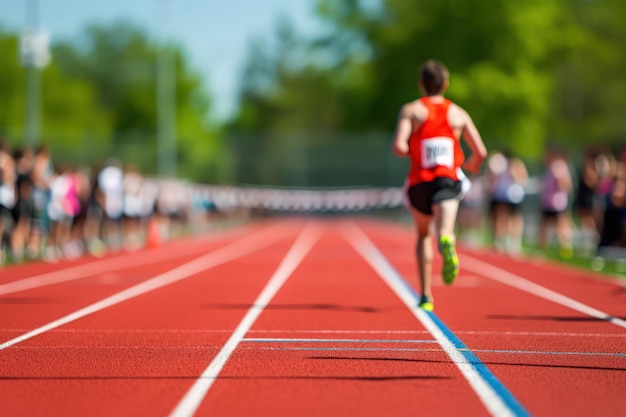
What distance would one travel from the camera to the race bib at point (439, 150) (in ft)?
31.5

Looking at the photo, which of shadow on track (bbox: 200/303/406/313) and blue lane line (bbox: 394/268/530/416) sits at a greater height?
blue lane line (bbox: 394/268/530/416)

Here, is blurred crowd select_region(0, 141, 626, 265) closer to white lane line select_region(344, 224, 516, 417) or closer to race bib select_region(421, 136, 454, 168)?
white lane line select_region(344, 224, 516, 417)

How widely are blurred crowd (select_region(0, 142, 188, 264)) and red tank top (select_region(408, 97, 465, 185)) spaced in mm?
9214

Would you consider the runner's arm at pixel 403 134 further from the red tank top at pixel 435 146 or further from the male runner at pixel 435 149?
the red tank top at pixel 435 146

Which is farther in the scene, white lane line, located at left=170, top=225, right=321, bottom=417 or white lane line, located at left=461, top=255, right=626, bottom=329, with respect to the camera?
white lane line, located at left=461, top=255, right=626, bottom=329

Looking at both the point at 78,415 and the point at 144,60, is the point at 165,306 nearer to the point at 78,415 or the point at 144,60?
the point at 78,415

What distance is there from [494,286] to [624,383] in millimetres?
6964

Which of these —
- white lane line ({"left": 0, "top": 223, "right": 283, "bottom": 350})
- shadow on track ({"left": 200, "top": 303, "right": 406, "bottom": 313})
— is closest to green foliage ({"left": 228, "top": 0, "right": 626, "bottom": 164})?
white lane line ({"left": 0, "top": 223, "right": 283, "bottom": 350})

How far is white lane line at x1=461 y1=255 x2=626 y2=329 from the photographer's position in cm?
975

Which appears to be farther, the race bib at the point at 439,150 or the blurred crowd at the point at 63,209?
the blurred crowd at the point at 63,209

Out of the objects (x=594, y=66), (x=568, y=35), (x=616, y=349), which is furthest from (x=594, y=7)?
(x=616, y=349)

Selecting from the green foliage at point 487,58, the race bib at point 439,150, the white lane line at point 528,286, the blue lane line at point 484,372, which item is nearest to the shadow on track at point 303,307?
the blue lane line at point 484,372

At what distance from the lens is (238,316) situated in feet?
31.4

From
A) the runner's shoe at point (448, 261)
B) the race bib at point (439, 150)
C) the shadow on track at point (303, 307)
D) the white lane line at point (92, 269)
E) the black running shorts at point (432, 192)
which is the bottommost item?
the white lane line at point (92, 269)
